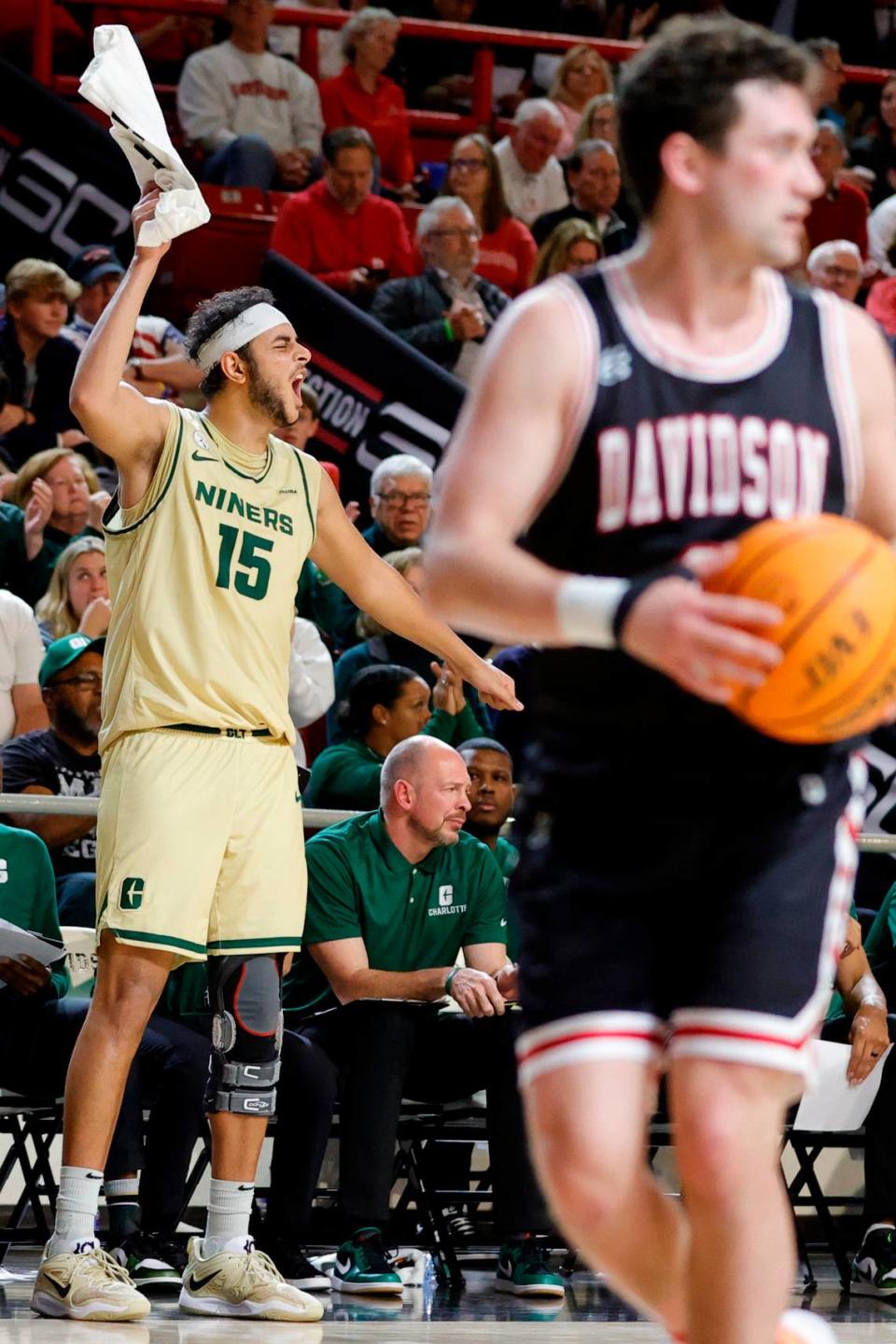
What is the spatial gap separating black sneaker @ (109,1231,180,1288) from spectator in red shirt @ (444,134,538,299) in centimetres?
684

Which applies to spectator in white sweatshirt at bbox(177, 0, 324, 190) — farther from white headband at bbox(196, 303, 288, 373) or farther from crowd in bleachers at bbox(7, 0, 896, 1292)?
white headband at bbox(196, 303, 288, 373)

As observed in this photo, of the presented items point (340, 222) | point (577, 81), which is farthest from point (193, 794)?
point (577, 81)

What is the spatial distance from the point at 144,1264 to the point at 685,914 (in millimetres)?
3377

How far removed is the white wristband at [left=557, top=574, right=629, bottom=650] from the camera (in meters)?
2.34

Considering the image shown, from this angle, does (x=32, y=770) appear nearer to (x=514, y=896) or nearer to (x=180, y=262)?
(x=514, y=896)

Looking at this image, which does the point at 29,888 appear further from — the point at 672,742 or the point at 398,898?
the point at 672,742

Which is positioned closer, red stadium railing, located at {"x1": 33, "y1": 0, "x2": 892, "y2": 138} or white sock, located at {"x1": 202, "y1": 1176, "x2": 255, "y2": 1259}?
white sock, located at {"x1": 202, "y1": 1176, "x2": 255, "y2": 1259}

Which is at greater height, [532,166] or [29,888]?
[532,166]

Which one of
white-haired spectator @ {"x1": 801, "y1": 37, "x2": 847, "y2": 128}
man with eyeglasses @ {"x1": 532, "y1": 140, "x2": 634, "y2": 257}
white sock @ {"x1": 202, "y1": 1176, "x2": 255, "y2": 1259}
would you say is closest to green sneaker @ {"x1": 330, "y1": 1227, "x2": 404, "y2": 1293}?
white sock @ {"x1": 202, "y1": 1176, "x2": 255, "y2": 1259}

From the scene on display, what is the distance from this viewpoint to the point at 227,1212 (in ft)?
16.1

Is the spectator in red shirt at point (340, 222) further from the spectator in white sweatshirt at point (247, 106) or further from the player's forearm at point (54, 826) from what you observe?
the player's forearm at point (54, 826)

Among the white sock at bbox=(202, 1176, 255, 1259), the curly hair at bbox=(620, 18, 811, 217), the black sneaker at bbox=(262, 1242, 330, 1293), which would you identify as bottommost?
the black sneaker at bbox=(262, 1242, 330, 1293)

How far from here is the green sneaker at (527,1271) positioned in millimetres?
5793

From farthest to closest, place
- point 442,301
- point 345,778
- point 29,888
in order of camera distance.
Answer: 1. point 442,301
2. point 345,778
3. point 29,888
